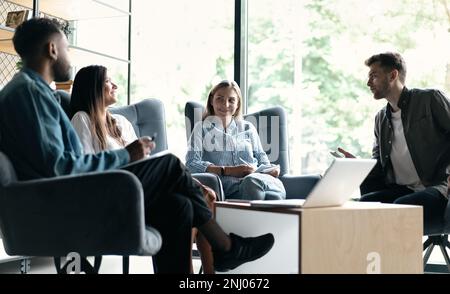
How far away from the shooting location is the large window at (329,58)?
381 cm

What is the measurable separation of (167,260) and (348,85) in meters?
4.19

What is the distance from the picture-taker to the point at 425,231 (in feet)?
8.55

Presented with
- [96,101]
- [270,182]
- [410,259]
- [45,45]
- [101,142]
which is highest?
[45,45]

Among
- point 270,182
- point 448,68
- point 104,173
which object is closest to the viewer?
point 104,173

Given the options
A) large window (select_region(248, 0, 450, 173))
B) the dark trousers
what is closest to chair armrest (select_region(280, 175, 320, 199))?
large window (select_region(248, 0, 450, 173))

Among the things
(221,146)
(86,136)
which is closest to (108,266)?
(221,146)

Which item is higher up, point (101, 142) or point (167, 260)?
point (101, 142)

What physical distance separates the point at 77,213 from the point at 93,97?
3.05 ft

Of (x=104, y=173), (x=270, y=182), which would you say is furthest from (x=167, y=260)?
(x=270, y=182)

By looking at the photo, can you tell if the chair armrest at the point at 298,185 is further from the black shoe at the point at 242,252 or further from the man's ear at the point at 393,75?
the black shoe at the point at 242,252

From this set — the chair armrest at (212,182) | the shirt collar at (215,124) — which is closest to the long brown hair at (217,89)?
the shirt collar at (215,124)

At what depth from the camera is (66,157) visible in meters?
1.77

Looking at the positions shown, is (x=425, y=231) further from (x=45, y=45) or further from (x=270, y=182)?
(x=45, y=45)

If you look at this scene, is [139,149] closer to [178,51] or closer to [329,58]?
[178,51]
